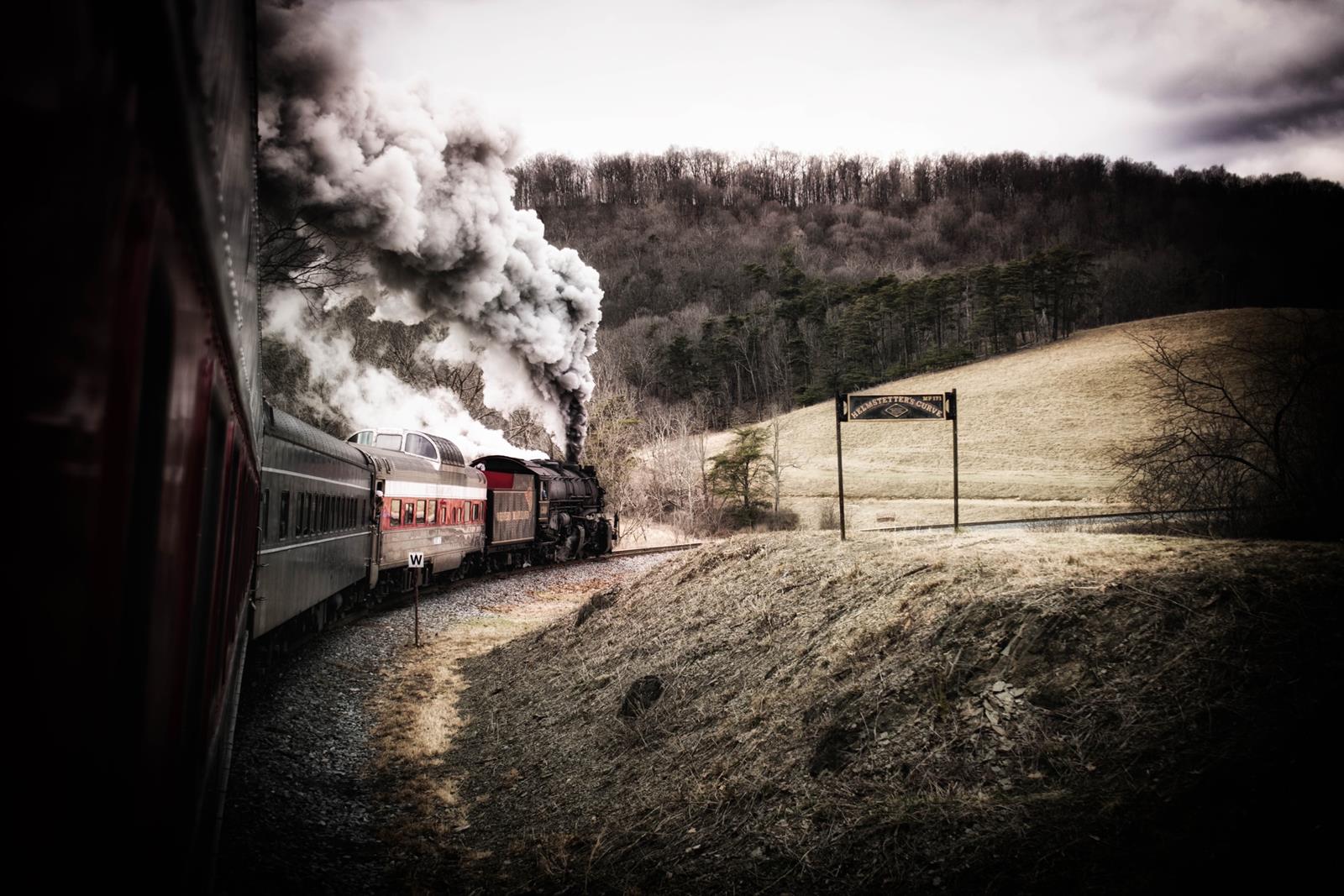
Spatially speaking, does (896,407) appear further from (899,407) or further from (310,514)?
(310,514)

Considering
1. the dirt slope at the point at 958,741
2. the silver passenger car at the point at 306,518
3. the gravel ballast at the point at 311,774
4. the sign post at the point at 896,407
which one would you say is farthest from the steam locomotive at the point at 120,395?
the sign post at the point at 896,407

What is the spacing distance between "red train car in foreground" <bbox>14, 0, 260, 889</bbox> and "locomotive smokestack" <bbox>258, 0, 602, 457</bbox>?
10.5 meters

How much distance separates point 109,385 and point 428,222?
76.1ft

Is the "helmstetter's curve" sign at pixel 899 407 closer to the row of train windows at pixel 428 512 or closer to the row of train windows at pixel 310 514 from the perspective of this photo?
the row of train windows at pixel 310 514

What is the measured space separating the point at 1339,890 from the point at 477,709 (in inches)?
390

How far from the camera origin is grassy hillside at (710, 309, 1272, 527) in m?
46.1

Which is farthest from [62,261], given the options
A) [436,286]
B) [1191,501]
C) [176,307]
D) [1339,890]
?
[436,286]

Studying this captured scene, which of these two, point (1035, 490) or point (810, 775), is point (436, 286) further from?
point (1035, 490)

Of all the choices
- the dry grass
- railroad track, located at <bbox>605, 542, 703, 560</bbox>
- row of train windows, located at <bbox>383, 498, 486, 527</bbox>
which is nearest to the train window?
row of train windows, located at <bbox>383, 498, 486, 527</bbox>

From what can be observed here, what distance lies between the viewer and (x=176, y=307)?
4.65 ft

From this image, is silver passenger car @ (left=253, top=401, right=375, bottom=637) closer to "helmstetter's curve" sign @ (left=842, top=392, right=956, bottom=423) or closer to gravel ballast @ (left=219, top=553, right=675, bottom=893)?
gravel ballast @ (left=219, top=553, right=675, bottom=893)

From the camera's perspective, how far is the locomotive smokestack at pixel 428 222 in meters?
15.7

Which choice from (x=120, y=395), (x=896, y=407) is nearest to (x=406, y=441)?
(x=896, y=407)

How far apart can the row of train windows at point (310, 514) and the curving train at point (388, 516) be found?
0.07 feet
